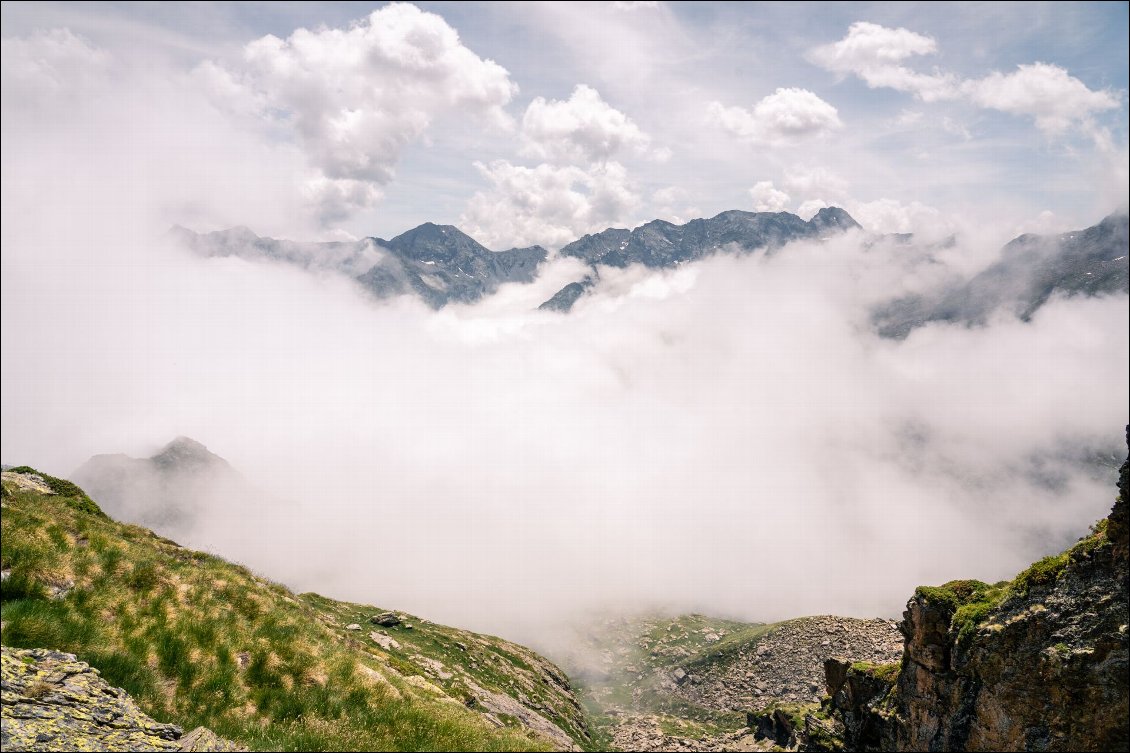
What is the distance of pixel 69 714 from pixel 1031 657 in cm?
4730

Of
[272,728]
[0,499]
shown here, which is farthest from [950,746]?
[0,499]

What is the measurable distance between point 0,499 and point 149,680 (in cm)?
1351

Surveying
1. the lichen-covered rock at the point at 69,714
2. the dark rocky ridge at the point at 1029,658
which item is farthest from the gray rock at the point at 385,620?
the lichen-covered rock at the point at 69,714

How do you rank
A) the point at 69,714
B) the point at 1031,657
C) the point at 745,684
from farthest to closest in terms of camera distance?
the point at 745,684
the point at 1031,657
the point at 69,714

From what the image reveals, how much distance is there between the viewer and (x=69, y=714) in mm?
11703

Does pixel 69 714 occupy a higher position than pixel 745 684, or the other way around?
pixel 69 714

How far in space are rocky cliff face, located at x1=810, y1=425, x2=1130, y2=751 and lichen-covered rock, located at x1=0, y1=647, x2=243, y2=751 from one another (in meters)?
42.7

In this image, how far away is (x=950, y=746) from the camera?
39.7 metres

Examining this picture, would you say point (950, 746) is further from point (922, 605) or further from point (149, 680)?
point (149, 680)

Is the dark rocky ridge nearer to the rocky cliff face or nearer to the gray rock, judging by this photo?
the rocky cliff face

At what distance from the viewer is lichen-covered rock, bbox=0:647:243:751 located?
1075 centimetres

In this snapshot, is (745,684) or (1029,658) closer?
(1029,658)

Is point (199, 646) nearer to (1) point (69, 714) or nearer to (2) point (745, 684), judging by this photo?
(1) point (69, 714)

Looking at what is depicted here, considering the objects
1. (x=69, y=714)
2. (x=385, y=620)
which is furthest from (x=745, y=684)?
(x=69, y=714)
